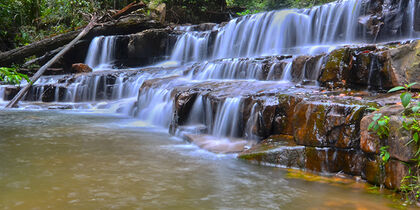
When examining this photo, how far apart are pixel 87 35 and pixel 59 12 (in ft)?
11.1

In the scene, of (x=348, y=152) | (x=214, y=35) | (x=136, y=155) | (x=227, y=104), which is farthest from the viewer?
(x=214, y=35)

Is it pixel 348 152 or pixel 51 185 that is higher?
pixel 348 152

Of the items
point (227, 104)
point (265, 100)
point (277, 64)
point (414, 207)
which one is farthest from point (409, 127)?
point (277, 64)

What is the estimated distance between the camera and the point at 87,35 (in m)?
15.2

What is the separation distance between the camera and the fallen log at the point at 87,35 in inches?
514

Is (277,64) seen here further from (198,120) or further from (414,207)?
(414,207)

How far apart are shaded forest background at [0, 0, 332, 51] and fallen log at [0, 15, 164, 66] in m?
1.03

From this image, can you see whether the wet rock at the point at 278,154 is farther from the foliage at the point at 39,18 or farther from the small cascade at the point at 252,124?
the foliage at the point at 39,18

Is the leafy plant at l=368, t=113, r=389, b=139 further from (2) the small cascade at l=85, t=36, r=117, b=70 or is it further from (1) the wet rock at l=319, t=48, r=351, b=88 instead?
(2) the small cascade at l=85, t=36, r=117, b=70

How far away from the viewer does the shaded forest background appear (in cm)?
1570

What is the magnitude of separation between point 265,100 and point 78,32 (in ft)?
39.8

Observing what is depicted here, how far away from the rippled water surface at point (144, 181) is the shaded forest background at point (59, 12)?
37.6 ft

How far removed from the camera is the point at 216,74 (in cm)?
934

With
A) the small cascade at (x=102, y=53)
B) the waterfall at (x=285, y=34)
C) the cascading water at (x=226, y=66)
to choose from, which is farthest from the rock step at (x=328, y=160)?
the small cascade at (x=102, y=53)
